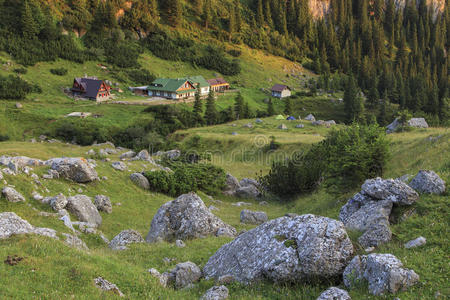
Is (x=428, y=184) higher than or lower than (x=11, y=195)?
higher

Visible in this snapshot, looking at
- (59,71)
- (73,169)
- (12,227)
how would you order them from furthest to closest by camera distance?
(59,71), (73,169), (12,227)

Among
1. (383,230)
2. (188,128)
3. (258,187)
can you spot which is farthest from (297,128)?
(383,230)

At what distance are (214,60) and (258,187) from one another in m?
98.7

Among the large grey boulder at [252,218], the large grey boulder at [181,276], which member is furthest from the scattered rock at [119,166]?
the large grey boulder at [181,276]

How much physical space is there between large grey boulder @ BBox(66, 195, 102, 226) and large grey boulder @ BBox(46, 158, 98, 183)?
490 cm

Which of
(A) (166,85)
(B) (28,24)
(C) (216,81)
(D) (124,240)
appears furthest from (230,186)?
(B) (28,24)

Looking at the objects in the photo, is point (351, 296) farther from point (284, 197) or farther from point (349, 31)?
point (349, 31)

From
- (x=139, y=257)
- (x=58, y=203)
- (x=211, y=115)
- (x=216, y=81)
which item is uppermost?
(x=216, y=81)

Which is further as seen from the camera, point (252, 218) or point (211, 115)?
point (211, 115)

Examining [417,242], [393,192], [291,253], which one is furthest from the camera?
[393,192]

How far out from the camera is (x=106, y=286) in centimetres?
1012

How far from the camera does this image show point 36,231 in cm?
1429

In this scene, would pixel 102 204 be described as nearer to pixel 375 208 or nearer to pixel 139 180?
pixel 139 180

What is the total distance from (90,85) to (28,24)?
28.2m
